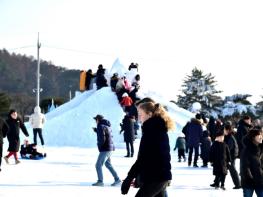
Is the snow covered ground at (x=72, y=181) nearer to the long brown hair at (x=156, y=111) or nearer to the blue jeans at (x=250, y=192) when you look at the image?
Answer: the blue jeans at (x=250, y=192)

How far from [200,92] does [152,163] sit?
58.8 meters

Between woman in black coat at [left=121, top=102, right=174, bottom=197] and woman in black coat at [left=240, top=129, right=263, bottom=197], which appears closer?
woman in black coat at [left=121, top=102, right=174, bottom=197]

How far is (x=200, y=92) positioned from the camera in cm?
6350

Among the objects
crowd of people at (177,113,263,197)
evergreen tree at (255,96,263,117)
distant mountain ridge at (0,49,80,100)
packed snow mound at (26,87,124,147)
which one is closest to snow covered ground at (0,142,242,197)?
crowd of people at (177,113,263,197)

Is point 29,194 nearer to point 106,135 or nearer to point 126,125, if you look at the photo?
point 106,135

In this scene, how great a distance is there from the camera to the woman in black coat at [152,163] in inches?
206

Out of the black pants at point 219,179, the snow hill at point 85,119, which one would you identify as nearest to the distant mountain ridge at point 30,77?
the snow hill at point 85,119

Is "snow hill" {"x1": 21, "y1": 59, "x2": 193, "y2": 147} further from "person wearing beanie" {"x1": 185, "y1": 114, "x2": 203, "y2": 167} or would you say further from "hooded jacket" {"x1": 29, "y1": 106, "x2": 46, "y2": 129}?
"person wearing beanie" {"x1": 185, "y1": 114, "x2": 203, "y2": 167}

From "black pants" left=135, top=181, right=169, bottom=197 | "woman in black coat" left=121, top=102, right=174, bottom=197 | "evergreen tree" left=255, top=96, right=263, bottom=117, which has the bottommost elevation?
"black pants" left=135, top=181, right=169, bottom=197

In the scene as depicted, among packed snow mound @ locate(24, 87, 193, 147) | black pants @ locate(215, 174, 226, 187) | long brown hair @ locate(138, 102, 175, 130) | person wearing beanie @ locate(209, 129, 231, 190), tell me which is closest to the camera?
long brown hair @ locate(138, 102, 175, 130)

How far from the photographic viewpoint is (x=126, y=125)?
61.6 ft

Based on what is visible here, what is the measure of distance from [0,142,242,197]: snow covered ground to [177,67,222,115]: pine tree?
46.1m

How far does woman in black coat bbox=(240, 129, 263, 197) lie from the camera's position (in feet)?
23.1

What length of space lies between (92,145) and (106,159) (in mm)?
16186
